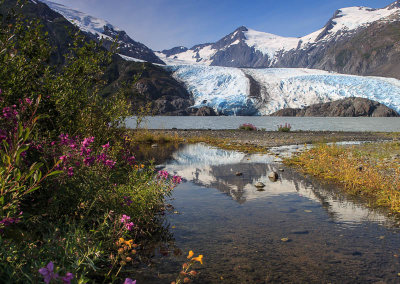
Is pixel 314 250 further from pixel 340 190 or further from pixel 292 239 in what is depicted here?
pixel 340 190

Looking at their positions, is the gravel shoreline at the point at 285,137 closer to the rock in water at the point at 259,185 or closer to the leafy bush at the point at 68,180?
the rock in water at the point at 259,185

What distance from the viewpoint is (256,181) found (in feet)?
25.5

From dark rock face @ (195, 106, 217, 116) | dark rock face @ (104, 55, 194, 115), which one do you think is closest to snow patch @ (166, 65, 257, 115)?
dark rock face @ (195, 106, 217, 116)

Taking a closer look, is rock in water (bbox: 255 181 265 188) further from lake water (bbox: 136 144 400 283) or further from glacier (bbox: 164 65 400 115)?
glacier (bbox: 164 65 400 115)

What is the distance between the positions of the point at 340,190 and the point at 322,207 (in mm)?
1564

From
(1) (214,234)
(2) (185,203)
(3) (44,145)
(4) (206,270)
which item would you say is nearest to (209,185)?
(2) (185,203)

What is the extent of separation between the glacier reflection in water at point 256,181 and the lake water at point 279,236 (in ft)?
0.07

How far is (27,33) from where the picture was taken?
4.64 m

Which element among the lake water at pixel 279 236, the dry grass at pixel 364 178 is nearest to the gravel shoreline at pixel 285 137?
the dry grass at pixel 364 178

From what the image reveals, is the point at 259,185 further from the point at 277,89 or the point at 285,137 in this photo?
the point at 277,89

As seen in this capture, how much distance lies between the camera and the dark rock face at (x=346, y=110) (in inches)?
2645

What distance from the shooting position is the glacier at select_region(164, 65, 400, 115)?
60034 millimetres

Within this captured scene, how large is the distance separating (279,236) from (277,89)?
227 ft

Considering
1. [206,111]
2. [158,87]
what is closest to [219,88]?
[206,111]
